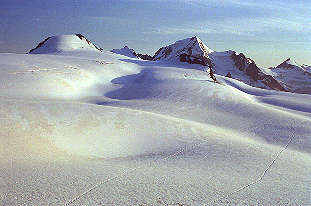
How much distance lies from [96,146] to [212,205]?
6382 millimetres

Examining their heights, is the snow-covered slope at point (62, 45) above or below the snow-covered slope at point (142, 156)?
above

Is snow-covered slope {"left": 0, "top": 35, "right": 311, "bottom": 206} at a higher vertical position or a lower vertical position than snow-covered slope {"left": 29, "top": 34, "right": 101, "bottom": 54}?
lower

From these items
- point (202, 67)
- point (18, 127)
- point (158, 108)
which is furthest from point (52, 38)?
point (18, 127)

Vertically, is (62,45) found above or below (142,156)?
above

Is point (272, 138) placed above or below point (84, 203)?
below

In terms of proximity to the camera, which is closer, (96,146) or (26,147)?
(26,147)

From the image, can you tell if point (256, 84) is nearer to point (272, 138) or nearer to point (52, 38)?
point (52, 38)

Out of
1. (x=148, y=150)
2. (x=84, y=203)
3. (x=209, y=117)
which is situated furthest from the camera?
(x=209, y=117)

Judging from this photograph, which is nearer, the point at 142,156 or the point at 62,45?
the point at 142,156

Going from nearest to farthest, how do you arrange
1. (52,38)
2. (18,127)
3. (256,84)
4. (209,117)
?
(18,127), (209,117), (52,38), (256,84)

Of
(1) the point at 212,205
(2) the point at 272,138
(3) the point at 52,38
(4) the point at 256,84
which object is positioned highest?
(3) the point at 52,38

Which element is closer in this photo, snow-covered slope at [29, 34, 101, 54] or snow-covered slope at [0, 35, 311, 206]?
snow-covered slope at [0, 35, 311, 206]

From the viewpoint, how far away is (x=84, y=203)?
655 cm

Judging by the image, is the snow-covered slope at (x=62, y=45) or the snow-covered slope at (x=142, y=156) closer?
the snow-covered slope at (x=142, y=156)
